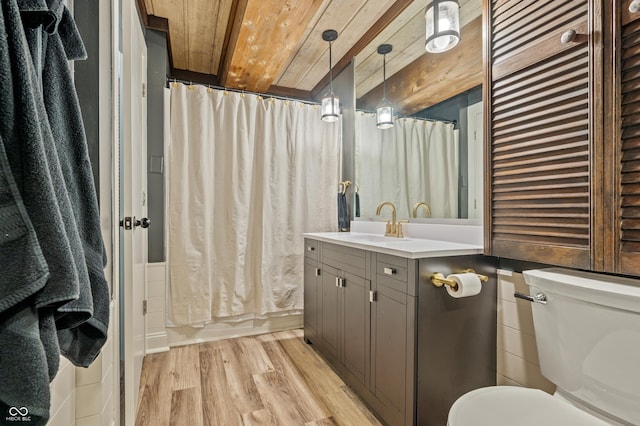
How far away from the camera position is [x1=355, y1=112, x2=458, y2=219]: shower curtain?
1.85 meters

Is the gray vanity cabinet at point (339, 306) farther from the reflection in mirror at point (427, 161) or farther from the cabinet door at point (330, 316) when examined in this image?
the reflection in mirror at point (427, 161)

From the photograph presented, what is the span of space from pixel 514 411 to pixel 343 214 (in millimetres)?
1956

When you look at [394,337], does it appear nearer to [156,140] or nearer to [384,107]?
[384,107]

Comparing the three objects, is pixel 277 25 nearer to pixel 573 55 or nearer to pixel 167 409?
pixel 573 55

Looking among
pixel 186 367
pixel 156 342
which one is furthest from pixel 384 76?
pixel 156 342

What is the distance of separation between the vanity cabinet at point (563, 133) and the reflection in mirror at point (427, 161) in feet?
0.94

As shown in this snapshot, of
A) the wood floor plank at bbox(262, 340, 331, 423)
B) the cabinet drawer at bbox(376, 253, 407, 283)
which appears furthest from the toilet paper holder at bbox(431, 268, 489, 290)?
the wood floor plank at bbox(262, 340, 331, 423)

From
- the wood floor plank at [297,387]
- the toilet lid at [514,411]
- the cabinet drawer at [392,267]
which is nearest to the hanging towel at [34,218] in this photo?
the toilet lid at [514,411]

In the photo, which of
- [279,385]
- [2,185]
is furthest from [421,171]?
[2,185]

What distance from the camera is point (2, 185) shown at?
44cm

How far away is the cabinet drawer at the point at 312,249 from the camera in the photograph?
2.27 meters

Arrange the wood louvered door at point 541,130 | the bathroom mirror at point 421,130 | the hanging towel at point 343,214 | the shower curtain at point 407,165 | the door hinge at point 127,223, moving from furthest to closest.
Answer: the hanging towel at point 343,214 → the shower curtain at point 407,165 → the bathroom mirror at point 421,130 → the door hinge at point 127,223 → the wood louvered door at point 541,130

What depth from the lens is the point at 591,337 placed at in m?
0.95

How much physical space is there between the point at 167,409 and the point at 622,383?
1891 mm
